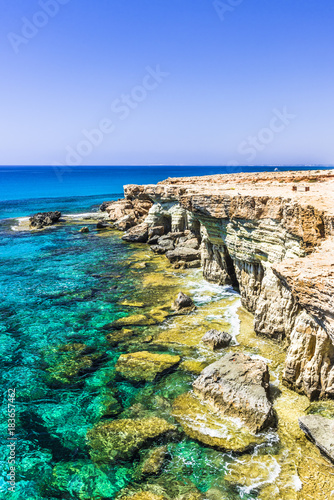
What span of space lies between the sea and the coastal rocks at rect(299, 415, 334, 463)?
210 cm

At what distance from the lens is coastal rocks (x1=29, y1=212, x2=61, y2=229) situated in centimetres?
4709

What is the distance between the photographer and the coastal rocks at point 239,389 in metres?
9.32

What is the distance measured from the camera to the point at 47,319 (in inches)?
683

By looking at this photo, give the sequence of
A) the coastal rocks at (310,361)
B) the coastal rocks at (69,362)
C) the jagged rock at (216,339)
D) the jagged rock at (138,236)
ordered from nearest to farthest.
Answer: the coastal rocks at (310,361) < the coastal rocks at (69,362) < the jagged rock at (216,339) < the jagged rock at (138,236)

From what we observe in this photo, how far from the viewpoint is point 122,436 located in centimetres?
925

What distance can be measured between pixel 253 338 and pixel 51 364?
335 inches

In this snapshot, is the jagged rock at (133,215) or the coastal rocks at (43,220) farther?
the coastal rocks at (43,220)

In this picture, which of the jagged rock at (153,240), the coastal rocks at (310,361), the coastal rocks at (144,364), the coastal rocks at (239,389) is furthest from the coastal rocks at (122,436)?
the jagged rock at (153,240)

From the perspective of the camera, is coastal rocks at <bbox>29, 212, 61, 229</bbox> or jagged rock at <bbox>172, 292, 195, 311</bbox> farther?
coastal rocks at <bbox>29, 212, 61, 229</bbox>

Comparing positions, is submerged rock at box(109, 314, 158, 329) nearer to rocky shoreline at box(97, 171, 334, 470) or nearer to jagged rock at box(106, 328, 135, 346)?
jagged rock at box(106, 328, 135, 346)

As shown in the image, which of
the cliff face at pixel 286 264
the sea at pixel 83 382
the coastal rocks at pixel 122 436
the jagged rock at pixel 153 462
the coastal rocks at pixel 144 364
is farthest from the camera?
the coastal rocks at pixel 144 364

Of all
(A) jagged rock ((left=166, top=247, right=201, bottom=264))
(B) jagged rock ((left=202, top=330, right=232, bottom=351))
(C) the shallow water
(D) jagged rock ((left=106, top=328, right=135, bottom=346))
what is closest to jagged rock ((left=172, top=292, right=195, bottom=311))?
(C) the shallow water

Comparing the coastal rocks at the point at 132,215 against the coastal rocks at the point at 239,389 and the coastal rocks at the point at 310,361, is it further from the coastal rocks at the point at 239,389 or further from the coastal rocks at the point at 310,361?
the coastal rocks at the point at 310,361

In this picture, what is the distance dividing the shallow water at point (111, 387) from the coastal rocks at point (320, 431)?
10.7 inches
